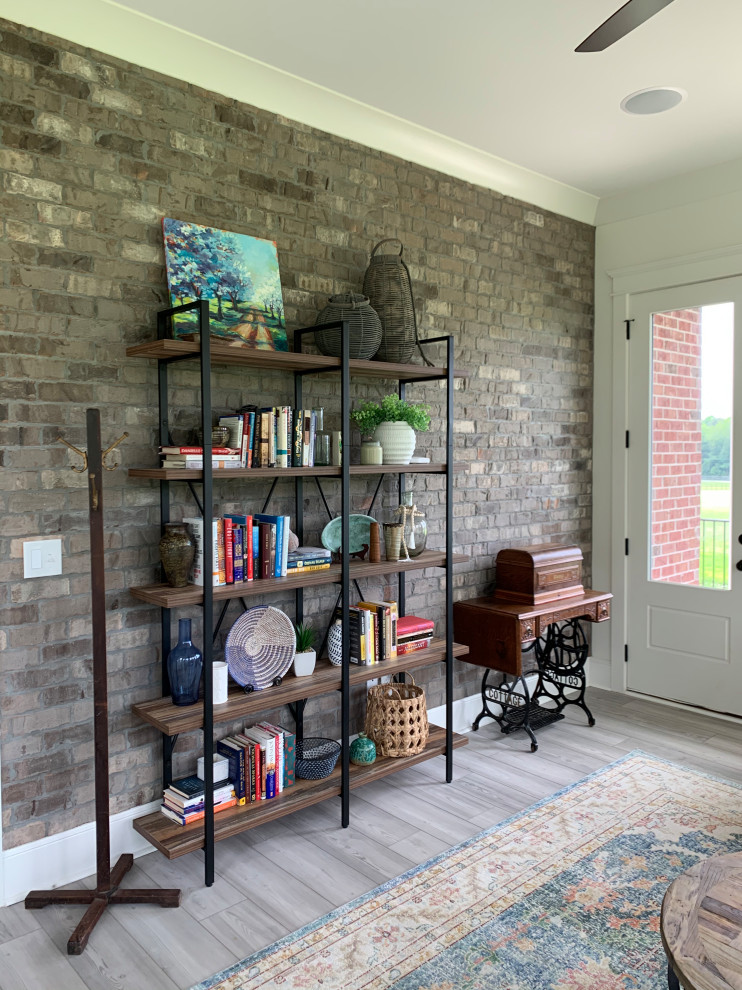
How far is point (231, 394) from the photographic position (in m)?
2.90

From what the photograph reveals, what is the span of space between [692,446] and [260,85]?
2821mm

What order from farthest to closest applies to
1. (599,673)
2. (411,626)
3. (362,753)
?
(599,673), (411,626), (362,753)

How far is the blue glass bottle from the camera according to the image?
255cm

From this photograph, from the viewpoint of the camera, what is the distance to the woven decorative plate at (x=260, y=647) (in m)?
2.76

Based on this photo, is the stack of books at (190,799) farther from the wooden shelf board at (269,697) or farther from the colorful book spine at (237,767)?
the wooden shelf board at (269,697)

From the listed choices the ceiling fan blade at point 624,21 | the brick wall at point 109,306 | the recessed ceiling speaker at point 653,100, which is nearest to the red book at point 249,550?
the brick wall at point 109,306

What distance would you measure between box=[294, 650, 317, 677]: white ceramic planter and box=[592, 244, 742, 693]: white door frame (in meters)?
2.29

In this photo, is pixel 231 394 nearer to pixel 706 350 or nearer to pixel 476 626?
pixel 476 626

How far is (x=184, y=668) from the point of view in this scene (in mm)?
2553

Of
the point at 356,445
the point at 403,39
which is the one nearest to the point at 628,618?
the point at 356,445

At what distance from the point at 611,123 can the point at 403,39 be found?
47.5 inches

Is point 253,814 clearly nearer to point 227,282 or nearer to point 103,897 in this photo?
point 103,897

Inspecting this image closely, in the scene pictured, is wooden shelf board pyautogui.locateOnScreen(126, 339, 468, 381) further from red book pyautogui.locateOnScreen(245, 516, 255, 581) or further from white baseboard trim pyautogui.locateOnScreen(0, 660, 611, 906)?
white baseboard trim pyautogui.locateOnScreen(0, 660, 611, 906)

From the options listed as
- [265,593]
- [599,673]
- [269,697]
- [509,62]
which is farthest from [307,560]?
[599,673]
